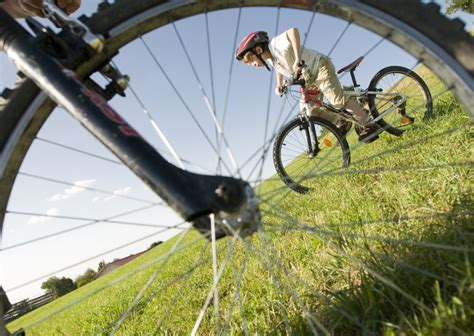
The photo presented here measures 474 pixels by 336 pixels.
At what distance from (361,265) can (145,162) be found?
2.74 ft

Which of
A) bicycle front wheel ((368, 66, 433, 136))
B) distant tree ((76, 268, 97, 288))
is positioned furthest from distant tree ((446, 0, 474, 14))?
distant tree ((76, 268, 97, 288))

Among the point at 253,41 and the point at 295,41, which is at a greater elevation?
the point at 253,41

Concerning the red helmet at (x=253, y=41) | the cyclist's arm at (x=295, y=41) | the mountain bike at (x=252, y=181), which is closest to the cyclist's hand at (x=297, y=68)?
the cyclist's arm at (x=295, y=41)

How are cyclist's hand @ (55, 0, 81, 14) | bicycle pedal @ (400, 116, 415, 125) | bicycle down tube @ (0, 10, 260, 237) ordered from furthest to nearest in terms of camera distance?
bicycle pedal @ (400, 116, 415, 125) < cyclist's hand @ (55, 0, 81, 14) < bicycle down tube @ (0, 10, 260, 237)

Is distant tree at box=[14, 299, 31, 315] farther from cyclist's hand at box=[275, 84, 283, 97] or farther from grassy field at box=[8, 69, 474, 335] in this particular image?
cyclist's hand at box=[275, 84, 283, 97]

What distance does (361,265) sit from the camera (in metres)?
1.21

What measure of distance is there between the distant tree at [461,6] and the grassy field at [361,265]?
34.1 meters

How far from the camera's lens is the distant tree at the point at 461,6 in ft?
95.1

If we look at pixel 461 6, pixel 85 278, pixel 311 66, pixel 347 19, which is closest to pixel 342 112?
pixel 311 66

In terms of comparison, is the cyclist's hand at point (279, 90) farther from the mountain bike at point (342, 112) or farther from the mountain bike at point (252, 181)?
the mountain bike at point (252, 181)

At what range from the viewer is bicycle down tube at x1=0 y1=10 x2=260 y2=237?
1.06 m

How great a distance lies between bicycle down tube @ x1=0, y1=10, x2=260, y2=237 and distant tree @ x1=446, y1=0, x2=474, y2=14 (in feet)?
118

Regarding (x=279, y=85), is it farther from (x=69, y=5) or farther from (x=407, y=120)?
(x=69, y=5)

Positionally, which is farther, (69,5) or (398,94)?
(398,94)
